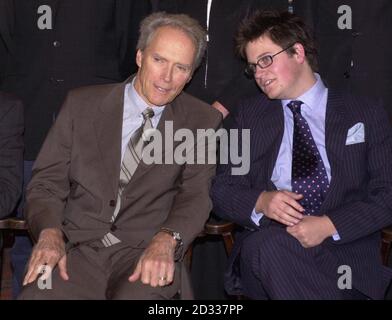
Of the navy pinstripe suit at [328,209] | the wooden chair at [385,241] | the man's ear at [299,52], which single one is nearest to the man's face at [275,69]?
the man's ear at [299,52]

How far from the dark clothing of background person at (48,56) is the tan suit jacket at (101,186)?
0.59 m

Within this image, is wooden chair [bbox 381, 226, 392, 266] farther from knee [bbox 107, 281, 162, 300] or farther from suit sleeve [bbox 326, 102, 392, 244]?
knee [bbox 107, 281, 162, 300]

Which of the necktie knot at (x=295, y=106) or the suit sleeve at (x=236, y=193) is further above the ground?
the necktie knot at (x=295, y=106)

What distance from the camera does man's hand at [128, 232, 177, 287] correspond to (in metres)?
2.66

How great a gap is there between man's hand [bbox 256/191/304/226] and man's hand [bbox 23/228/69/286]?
→ 82cm

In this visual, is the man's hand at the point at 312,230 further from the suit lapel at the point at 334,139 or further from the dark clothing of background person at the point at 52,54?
the dark clothing of background person at the point at 52,54

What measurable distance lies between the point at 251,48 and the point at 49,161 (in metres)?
0.97

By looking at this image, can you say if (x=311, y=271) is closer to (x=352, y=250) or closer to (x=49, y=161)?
(x=352, y=250)

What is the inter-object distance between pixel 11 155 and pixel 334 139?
1.36 meters

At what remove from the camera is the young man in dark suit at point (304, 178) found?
287cm

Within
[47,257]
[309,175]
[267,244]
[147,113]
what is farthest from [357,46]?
[47,257]

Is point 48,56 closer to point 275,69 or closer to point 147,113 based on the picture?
point 147,113
